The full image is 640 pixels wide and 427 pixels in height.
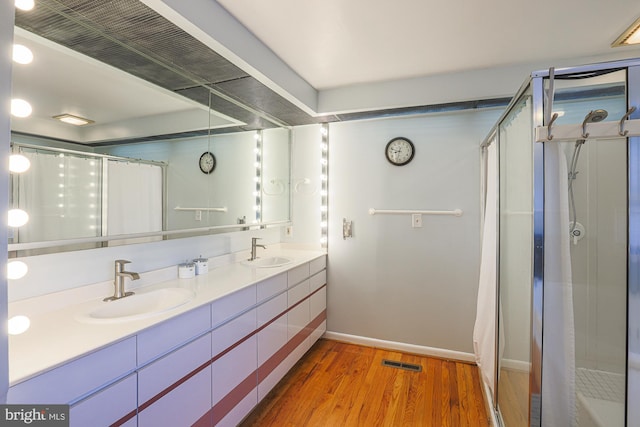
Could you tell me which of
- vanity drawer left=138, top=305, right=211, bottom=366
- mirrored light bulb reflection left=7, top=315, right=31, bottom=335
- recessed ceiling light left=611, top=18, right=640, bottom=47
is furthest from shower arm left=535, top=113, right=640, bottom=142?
mirrored light bulb reflection left=7, top=315, right=31, bottom=335

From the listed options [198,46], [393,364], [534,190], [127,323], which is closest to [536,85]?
[534,190]

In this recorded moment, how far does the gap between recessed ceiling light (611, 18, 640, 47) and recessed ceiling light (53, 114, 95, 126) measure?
9.87 feet

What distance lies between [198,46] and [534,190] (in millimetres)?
1782

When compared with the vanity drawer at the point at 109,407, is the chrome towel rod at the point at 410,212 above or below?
above

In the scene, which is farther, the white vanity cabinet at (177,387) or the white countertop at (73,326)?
the white vanity cabinet at (177,387)

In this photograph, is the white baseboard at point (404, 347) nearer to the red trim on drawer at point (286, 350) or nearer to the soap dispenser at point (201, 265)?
the red trim on drawer at point (286, 350)

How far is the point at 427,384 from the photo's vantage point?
227cm

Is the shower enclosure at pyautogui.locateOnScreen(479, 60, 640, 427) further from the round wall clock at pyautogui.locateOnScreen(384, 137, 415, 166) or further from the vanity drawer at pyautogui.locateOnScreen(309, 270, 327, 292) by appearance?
the vanity drawer at pyautogui.locateOnScreen(309, 270, 327, 292)

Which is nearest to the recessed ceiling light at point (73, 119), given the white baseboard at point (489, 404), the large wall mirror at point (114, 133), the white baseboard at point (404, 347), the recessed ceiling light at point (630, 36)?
the large wall mirror at point (114, 133)

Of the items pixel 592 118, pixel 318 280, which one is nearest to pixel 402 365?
pixel 318 280

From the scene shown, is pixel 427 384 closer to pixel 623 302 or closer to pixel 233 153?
pixel 623 302

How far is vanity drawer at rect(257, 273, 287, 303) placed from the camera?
6.21ft

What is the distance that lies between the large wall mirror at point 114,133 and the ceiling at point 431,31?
48 centimetres

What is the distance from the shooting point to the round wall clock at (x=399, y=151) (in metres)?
2.68
